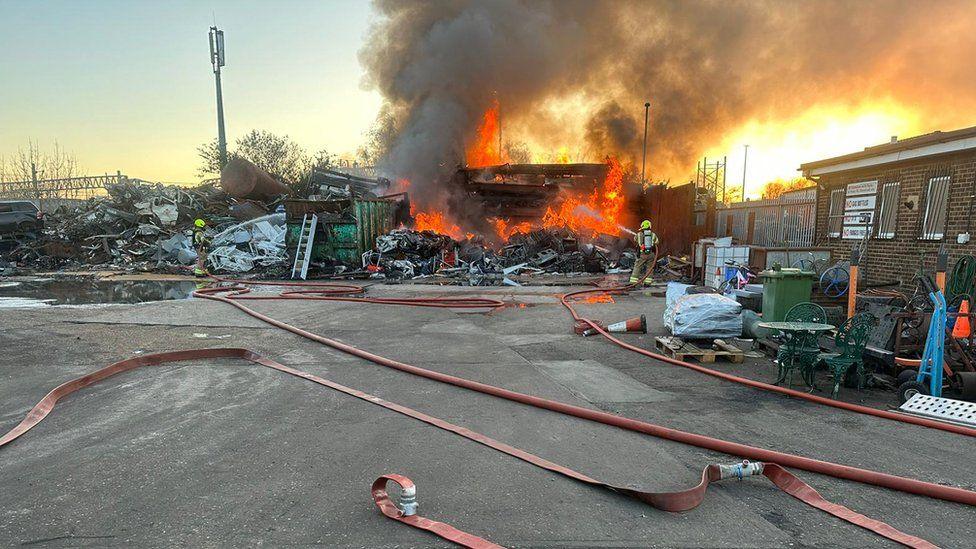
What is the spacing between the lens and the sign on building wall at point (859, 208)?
30.3ft

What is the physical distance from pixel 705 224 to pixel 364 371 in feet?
46.1

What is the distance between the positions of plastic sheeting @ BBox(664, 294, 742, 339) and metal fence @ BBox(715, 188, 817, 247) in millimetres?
6349

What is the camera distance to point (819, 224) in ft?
35.3

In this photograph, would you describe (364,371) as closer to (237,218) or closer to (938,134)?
(938,134)

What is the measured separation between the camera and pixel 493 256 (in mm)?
16984

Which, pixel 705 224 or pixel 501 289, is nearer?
pixel 501 289

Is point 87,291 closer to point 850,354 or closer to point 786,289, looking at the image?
point 786,289

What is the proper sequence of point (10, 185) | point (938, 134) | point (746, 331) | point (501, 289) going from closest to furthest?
1. point (746, 331)
2. point (938, 134)
3. point (501, 289)
4. point (10, 185)

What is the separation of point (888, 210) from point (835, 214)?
1.46 m

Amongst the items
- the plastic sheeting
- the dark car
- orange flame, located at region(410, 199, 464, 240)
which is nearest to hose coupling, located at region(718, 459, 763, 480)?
the plastic sheeting

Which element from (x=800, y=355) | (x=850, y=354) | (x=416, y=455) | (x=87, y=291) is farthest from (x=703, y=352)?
(x=87, y=291)

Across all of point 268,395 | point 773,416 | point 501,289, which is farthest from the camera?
point 501,289

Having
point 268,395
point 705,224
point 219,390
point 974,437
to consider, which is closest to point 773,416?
point 974,437

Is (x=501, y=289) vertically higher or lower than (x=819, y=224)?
lower
